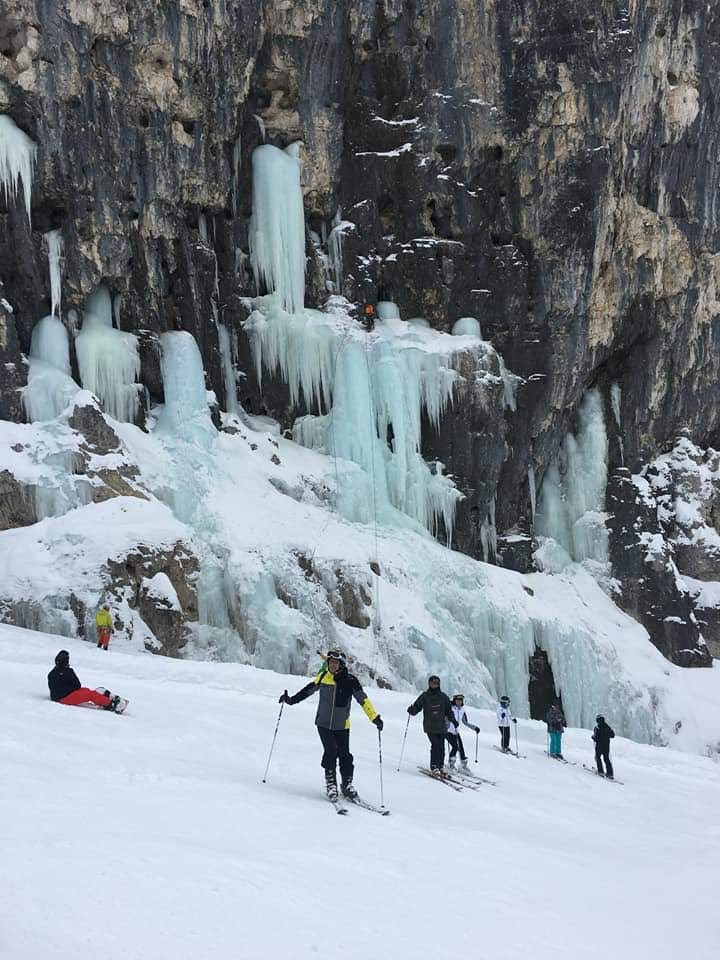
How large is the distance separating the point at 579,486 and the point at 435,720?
2167 cm

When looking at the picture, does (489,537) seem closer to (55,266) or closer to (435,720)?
(55,266)

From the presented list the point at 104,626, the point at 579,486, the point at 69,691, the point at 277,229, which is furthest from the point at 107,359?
the point at 579,486

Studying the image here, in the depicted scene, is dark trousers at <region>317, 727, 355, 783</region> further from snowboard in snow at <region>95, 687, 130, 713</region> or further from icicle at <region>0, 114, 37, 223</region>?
icicle at <region>0, 114, 37, 223</region>

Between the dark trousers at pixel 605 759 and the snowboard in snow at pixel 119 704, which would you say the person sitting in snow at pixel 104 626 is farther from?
the dark trousers at pixel 605 759

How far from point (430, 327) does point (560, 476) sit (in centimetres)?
668

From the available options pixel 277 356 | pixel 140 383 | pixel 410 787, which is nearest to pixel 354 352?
pixel 277 356

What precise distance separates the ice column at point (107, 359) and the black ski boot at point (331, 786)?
16719mm

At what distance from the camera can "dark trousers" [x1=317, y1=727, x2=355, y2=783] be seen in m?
8.44

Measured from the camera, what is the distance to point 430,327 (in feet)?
99.8

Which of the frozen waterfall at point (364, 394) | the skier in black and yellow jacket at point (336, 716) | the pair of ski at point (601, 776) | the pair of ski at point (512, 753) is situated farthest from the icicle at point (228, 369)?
the skier in black and yellow jacket at point (336, 716)

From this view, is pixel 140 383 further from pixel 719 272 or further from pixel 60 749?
pixel 719 272

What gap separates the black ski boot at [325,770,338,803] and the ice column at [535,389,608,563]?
23.6 m

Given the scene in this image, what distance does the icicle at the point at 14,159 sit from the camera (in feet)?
72.4

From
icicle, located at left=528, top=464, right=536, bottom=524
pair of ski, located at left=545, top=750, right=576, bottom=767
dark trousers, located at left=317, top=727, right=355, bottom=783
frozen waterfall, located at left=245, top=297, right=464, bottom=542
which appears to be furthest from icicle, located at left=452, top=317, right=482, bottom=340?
dark trousers, located at left=317, top=727, right=355, bottom=783
